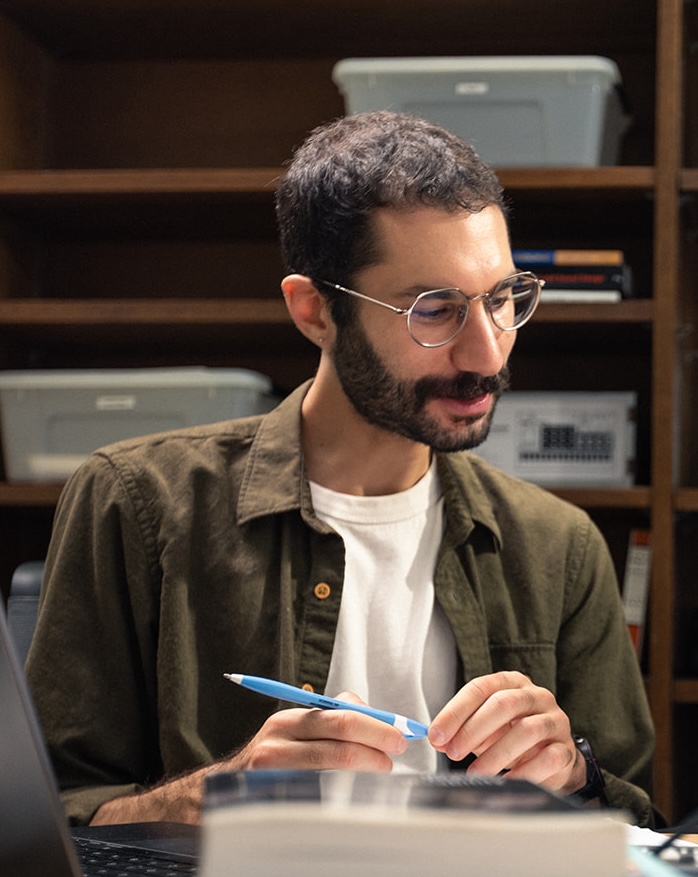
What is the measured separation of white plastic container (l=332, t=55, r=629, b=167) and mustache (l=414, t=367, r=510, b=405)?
0.92 metres

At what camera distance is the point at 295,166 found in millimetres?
1424

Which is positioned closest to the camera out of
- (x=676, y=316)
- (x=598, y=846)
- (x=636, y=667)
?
(x=598, y=846)

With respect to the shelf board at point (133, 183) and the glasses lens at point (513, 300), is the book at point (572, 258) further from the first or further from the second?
the glasses lens at point (513, 300)

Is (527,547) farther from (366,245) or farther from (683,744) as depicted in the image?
(683,744)

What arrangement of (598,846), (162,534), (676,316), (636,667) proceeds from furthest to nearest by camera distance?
(676,316)
(636,667)
(162,534)
(598,846)

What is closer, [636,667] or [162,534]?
[162,534]

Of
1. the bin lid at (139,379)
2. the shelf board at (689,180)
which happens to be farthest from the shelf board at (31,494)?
the shelf board at (689,180)

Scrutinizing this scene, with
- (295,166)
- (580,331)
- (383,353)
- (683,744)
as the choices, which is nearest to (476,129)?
(580,331)

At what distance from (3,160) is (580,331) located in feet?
3.87

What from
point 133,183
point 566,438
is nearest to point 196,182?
point 133,183

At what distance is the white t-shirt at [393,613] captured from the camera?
1249 mm

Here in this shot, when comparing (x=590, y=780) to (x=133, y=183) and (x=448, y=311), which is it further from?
(x=133, y=183)

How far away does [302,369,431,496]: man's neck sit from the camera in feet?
4.39

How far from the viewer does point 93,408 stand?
220 centimetres
